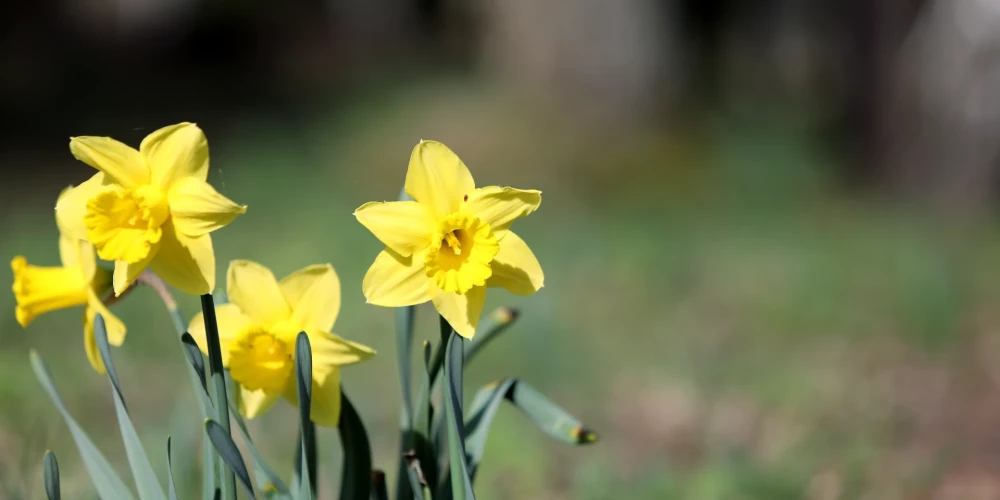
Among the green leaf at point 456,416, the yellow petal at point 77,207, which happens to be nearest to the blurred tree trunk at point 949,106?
the green leaf at point 456,416

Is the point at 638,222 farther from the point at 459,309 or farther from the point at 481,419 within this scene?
the point at 459,309

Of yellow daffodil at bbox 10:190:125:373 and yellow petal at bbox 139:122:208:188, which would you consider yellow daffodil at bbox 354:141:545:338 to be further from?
yellow daffodil at bbox 10:190:125:373

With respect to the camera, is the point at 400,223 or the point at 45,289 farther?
the point at 45,289

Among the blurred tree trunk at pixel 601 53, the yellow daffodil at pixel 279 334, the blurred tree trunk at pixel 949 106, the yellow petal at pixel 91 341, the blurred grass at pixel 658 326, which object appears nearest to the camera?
the yellow daffodil at pixel 279 334

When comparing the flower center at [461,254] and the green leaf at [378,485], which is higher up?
the flower center at [461,254]

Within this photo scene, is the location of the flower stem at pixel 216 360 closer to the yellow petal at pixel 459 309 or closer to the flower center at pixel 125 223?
the flower center at pixel 125 223

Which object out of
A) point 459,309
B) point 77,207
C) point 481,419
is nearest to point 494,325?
point 481,419
